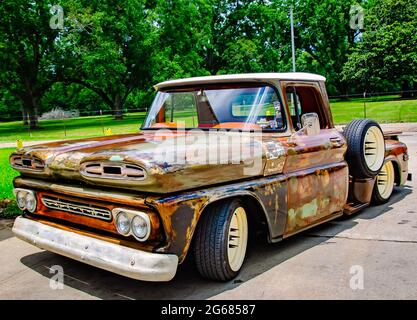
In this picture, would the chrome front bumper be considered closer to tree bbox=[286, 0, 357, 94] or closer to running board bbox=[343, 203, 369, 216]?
running board bbox=[343, 203, 369, 216]

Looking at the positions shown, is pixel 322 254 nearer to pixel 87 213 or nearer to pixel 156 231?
pixel 156 231

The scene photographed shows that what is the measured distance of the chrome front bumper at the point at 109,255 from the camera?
116 inches

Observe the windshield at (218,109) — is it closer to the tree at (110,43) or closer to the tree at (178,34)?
the tree at (110,43)

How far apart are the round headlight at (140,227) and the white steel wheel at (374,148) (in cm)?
330

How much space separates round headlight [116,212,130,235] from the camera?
314 cm

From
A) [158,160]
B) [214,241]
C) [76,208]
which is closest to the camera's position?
[158,160]

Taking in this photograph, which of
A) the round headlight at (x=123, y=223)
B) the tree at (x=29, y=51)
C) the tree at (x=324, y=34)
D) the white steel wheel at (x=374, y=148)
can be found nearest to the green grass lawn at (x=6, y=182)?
the round headlight at (x=123, y=223)

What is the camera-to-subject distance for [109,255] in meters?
3.10

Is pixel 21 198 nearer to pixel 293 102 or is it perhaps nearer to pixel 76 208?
pixel 76 208

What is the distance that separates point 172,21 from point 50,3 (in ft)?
34.3

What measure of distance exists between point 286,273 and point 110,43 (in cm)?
3171

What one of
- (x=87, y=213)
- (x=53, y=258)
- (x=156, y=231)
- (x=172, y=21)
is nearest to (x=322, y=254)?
(x=156, y=231)

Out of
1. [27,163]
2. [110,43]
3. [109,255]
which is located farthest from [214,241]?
[110,43]
